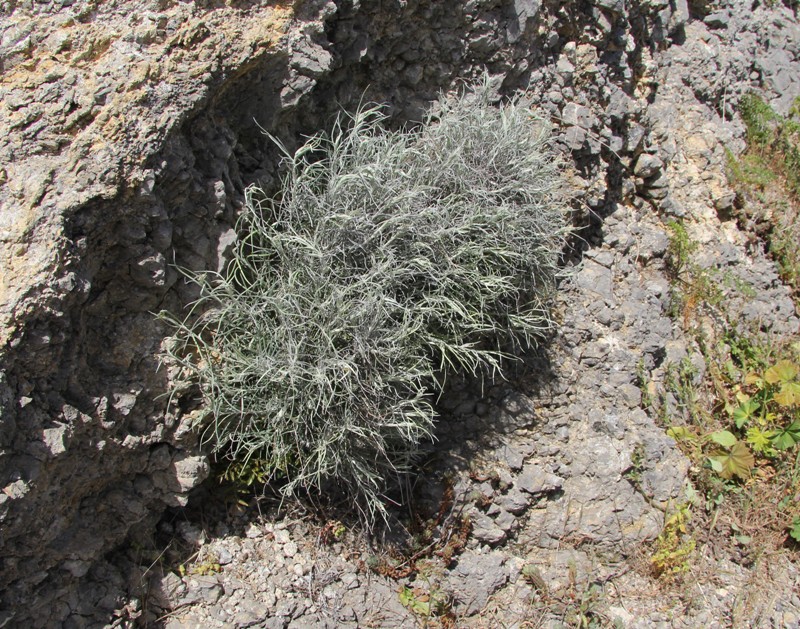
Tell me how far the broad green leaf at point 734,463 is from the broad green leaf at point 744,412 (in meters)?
0.15

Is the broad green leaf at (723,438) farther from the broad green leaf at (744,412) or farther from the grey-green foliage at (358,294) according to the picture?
the grey-green foliage at (358,294)

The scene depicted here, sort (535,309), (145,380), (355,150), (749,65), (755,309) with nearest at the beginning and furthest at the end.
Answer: (145,380) < (355,150) < (535,309) < (755,309) < (749,65)

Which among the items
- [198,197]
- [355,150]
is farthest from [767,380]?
[198,197]

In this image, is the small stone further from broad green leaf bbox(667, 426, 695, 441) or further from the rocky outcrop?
broad green leaf bbox(667, 426, 695, 441)

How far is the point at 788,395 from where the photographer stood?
314cm

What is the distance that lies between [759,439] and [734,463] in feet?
0.61

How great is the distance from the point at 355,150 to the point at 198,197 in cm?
61

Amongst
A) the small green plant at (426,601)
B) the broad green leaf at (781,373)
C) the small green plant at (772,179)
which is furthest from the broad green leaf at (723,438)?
the small green plant at (426,601)

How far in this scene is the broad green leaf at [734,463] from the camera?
3.03 meters

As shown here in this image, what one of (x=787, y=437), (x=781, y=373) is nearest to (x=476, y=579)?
(x=787, y=437)

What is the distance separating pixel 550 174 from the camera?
9.41 feet

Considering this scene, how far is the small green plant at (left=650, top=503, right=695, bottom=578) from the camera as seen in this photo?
274cm

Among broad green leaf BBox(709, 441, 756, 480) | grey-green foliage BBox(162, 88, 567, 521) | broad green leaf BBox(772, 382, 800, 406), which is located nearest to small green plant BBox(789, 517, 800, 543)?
broad green leaf BBox(709, 441, 756, 480)

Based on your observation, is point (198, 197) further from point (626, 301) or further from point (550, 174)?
point (626, 301)
